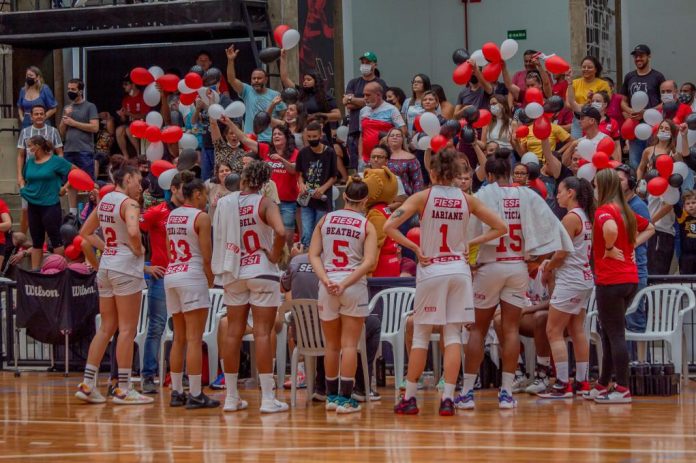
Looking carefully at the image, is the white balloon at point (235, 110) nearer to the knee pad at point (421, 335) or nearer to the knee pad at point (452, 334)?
the knee pad at point (421, 335)

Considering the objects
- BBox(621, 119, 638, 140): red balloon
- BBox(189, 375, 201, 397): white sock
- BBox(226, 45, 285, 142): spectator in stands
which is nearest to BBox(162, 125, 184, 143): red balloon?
BBox(226, 45, 285, 142): spectator in stands

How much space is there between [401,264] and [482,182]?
236 cm

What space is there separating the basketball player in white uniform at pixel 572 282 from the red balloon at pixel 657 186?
3075 mm

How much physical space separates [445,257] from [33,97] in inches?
400

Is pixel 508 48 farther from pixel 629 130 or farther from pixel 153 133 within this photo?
pixel 153 133

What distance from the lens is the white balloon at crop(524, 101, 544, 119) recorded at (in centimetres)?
1598

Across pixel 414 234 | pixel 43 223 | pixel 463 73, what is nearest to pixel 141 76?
pixel 43 223

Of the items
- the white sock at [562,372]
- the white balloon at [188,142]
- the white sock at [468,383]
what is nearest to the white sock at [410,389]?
the white sock at [468,383]

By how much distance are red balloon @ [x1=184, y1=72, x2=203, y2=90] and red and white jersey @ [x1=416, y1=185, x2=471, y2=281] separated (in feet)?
23.7

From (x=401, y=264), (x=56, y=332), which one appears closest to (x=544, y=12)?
(x=401, y=264)

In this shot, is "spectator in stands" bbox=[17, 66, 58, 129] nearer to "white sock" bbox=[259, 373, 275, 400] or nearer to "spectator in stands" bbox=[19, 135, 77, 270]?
"spectator in stands" bbox=[19, 135, 77, 270]

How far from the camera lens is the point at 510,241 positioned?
11.5 meters

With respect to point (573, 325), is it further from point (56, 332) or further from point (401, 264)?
point (56, 332)

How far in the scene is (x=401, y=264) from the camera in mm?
14500
